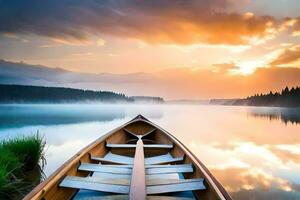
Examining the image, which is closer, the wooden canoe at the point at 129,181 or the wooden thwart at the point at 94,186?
the wooden canoe at the point at 129,181

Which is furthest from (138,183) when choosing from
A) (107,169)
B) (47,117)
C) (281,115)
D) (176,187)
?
(281,115)

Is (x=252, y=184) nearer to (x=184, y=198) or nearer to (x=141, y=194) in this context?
(x=184, y=198)

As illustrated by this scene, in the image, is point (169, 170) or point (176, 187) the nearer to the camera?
point (176, 187)

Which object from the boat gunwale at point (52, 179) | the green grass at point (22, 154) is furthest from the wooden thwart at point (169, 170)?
the green grass at point (22, 154)

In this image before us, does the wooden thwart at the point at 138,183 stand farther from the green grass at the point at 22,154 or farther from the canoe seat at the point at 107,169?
the green grass at the point at 22,154

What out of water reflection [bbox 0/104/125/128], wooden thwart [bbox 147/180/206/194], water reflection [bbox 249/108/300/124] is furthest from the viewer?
water reflection [bbox 249/108/300/124]

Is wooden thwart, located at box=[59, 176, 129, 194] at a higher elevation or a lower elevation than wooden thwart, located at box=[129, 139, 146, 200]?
lower

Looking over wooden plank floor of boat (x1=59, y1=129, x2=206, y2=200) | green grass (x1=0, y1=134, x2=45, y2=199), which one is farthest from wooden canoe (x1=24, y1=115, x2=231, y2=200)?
green grass (x1=0, y1=134, x2=45, y2=199)

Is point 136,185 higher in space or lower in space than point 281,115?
higher

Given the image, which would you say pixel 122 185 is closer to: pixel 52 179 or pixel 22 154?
pixel 52 179

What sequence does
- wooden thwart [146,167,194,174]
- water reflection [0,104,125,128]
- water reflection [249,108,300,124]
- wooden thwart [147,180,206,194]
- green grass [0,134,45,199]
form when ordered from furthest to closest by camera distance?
water reflection [249,108,300,124] → water reflection [0,104,125,128] → green grass [0,134,45,199] → wooden thwart [146,167,194,174] → wooden thwart [147,180,206,194]

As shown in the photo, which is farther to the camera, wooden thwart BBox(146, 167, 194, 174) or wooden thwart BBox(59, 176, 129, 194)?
wooden thwart BBox(146, 167, 194, 174)

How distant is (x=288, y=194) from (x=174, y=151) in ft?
8.96

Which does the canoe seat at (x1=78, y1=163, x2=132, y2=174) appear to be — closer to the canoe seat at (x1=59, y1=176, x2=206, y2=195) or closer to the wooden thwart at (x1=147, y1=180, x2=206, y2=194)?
the canoe seat at (x1=59, y1=176, x2=206, y2=195)
